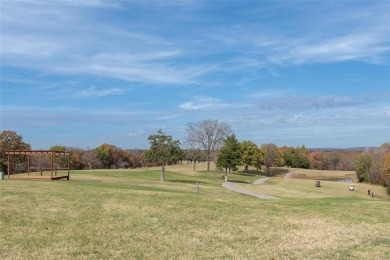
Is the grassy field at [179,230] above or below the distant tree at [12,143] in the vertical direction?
below

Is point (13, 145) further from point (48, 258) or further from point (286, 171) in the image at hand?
point (286, 171)

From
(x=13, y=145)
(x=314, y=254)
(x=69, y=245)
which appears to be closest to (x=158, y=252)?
(x=69, y=245)

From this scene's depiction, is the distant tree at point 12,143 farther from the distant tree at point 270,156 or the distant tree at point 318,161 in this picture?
the distant tree at point 318,161

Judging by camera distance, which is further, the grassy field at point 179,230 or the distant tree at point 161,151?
the distant tree at point 161,151

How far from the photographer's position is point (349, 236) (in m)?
11.3

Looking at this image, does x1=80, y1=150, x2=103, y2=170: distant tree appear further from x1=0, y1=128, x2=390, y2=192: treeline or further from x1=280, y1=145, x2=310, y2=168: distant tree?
x1=280, y1=145, x2=310, y2=168: distant tree

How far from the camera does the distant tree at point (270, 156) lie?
374 feet

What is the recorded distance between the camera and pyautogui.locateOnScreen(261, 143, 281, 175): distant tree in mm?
113875

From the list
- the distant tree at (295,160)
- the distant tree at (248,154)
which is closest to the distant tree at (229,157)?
the distant tree at (248,154)

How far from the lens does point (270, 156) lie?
115125 mm

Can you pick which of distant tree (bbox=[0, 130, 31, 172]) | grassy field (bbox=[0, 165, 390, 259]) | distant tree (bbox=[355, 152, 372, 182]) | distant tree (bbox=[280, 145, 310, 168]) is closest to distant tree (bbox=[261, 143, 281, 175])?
distant tree (bbox=[280, 145, 310, 168])

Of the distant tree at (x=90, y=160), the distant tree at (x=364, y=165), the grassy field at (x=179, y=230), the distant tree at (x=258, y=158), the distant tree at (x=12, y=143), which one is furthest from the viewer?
the distant tree at (x=90, y=160)

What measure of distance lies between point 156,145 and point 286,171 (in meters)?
81.2

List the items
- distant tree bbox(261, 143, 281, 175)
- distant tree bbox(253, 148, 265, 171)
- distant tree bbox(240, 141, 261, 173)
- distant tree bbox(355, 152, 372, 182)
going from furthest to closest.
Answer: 1. distant tree bbox(261, 143, 281, 175)
2. distant tree bbox(253, 148, 265, 171)
3. distant tree bbox(240, 141, 261, 173)
4. distant tree bbox(355, 152, 372, 182)
